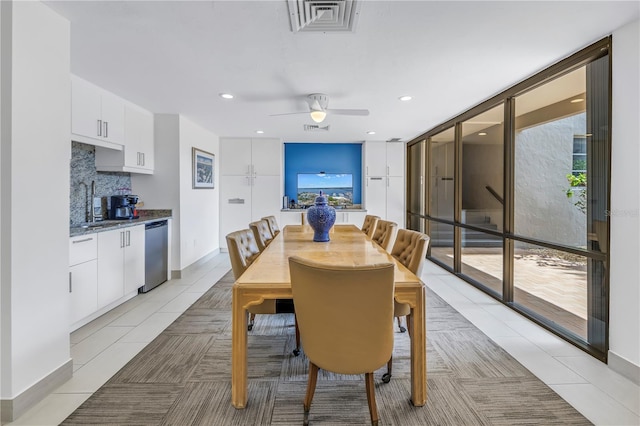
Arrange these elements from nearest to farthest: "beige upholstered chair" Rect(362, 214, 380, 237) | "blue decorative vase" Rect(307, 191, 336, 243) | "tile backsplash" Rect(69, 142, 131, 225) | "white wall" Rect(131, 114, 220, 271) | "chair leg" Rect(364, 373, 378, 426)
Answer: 1. "chair leg" Rect(364, 373, 378, 426)
2. "blue decorative vase" Rect(307, 191, 336, 243)
3. "tile backsplash" Rect(69, 142, 131, 225)
4. "beige upholstered chair" Rect(362, 214, 380, 237)
5. "white wall" Rect(131, 114, 220, 271)

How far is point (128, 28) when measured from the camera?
2.12m

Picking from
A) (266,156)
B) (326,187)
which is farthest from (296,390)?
(326,187)

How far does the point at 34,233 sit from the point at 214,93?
226cm

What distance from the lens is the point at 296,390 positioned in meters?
1.97

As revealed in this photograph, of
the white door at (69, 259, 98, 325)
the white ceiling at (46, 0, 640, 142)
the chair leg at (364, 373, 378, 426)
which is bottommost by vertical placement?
the chair leg at (364, 373, 378, 426)

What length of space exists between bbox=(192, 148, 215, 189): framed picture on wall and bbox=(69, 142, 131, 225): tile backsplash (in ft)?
4.28

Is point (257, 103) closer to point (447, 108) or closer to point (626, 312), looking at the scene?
point (447, 108)

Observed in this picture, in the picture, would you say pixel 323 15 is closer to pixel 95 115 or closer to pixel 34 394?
pixel 95 115

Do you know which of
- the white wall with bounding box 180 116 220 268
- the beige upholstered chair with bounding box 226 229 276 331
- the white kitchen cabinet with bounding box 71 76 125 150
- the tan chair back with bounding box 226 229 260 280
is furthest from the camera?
the white wall with bounding box 180 116 220 268

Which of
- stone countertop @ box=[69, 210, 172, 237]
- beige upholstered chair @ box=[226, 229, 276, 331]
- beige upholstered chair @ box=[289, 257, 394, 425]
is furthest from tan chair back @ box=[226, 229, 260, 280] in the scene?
stone countertop @ box=[69, 210, 172, 237]

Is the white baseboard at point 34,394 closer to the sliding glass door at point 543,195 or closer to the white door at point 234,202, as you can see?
the sliding glass door at point 543,195

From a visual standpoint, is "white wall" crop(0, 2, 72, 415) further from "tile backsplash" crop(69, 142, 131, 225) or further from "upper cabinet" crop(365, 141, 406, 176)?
"upper cabinet" crop(365, 141, 406, 176)

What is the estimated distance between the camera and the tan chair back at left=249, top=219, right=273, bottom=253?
3142mm

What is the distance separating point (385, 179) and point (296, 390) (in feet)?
17.4
